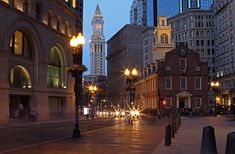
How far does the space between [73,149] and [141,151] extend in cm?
299

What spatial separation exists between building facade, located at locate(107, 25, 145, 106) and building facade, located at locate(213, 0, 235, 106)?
153ft

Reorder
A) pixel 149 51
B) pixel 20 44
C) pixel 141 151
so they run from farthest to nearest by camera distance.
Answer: pixel 149 51 → pixel 20 44 → pixel 141 151

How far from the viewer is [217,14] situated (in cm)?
13000

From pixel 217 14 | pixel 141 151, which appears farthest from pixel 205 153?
pixel 217 14

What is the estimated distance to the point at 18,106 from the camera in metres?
62.5

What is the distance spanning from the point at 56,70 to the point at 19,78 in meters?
14.5

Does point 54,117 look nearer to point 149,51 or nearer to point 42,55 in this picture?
point 42,55

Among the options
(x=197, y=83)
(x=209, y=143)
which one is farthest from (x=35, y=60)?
(x=209, y=143)

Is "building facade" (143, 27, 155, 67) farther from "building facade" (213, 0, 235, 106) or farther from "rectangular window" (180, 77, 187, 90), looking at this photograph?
"rectangular window" (180, 77, 187, 90)

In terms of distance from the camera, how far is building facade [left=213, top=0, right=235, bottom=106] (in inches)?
4358

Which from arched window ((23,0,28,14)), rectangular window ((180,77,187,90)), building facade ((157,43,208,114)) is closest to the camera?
arched window ((23,0,28,14))

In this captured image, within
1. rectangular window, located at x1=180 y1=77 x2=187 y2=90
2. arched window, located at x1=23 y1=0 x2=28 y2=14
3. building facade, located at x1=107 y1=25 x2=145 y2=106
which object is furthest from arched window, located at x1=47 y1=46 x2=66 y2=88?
building facade, located at x1=107 y1=25 x2=145 y2=106

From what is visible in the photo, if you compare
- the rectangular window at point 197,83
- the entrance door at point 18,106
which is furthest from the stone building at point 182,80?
the entrance door at point 18,106

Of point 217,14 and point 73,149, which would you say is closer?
point 73,149
